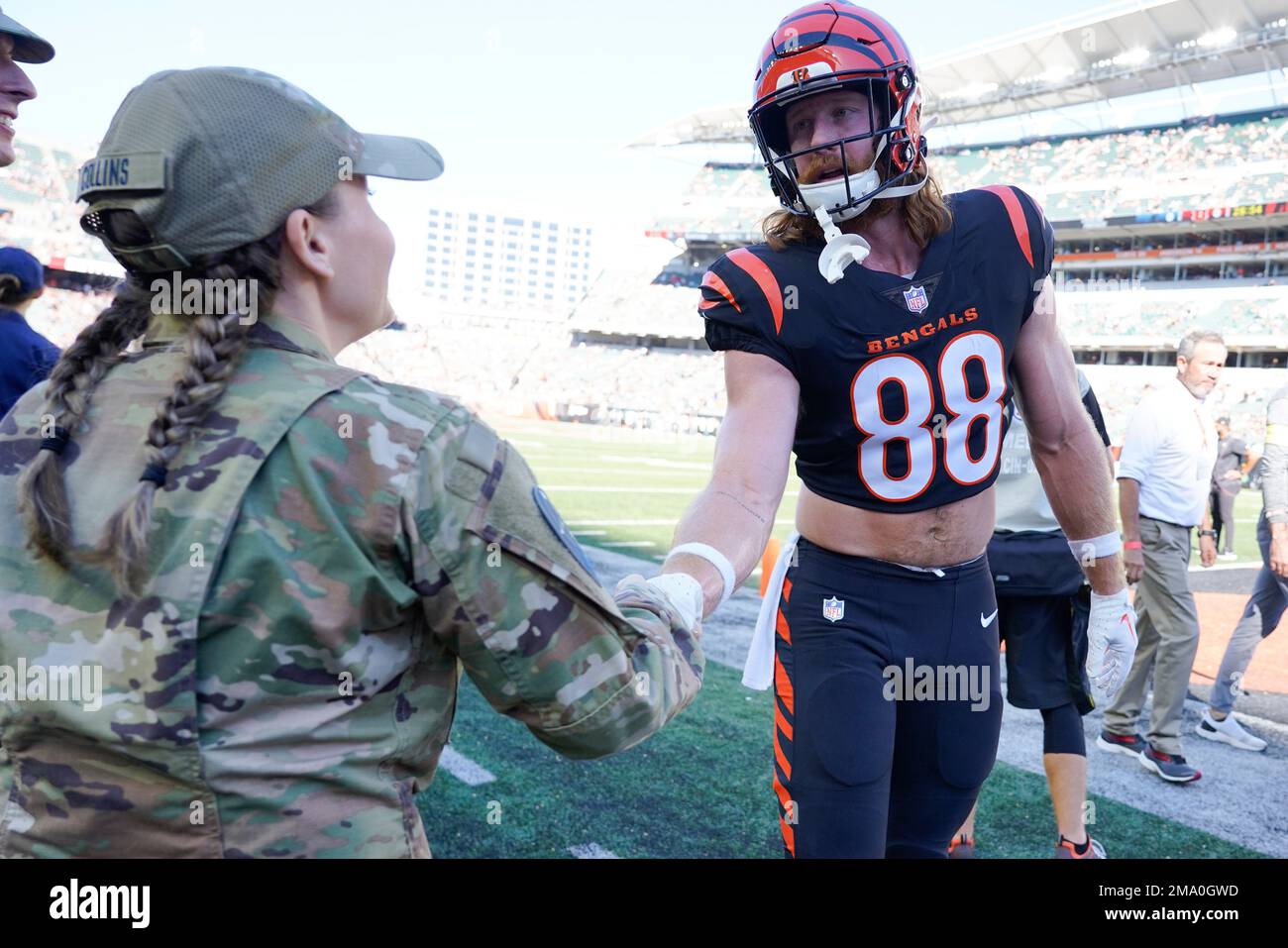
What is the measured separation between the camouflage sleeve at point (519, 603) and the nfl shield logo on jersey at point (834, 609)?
1107mm

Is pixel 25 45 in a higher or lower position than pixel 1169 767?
higher

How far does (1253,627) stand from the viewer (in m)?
5.18

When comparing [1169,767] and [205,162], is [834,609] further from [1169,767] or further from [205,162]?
[1169,767]

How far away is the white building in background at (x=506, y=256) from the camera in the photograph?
165250 mm

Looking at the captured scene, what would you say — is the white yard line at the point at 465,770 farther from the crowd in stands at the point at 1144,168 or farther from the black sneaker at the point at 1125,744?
the crowd in stands at the point at 1144,168

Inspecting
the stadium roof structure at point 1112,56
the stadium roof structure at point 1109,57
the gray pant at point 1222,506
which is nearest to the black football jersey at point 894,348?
the gray pant at point 1222,506

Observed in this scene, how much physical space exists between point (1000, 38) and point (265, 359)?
41.4 m

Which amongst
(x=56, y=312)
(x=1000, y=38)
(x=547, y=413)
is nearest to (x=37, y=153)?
(x=56, y=312)

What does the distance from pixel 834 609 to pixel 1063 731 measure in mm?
1673

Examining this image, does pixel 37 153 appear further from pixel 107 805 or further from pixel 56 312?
pixel 107 805

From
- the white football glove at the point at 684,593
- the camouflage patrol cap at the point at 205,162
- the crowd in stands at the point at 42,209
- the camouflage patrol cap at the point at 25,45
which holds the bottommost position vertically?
the white football glove at the point at 684,593

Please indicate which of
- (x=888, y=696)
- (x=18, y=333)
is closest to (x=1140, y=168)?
(x=18, y=333)

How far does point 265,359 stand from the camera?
1140 mm

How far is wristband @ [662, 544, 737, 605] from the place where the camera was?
1716mm
